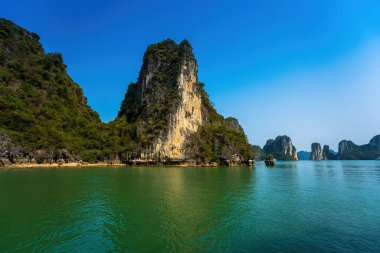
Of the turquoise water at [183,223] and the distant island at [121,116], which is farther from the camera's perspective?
the distant island at [121,116]

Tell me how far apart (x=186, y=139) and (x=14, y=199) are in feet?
222

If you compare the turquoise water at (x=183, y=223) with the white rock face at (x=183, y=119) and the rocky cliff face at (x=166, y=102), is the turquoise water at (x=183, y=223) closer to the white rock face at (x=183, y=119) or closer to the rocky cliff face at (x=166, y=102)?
the white rock face at (x=183, y=119)

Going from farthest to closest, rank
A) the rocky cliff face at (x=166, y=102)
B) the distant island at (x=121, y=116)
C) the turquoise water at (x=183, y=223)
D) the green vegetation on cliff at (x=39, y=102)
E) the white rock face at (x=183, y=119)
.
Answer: the rocky cliff face at (x=166, y=102) → the white rock face at (x=183, y=119) → the distant island at (x=121, y=116) → the green vegetation on cliff at (x=39, y=102) → the turquoise water at (x=183, y=223)

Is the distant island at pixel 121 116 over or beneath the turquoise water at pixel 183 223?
over

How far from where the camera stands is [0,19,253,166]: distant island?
7200 cm

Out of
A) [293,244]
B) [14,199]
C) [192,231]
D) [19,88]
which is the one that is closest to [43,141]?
[19,88]

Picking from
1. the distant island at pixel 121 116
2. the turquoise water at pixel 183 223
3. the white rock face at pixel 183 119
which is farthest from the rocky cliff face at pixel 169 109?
the turquoise water at pixel 183 223

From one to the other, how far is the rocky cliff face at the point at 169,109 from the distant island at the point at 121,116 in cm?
33

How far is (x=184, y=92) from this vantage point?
3563 inches

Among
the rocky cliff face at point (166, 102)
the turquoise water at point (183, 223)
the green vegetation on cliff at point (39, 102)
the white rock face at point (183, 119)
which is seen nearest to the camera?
the turquoise water at point (183, 223)

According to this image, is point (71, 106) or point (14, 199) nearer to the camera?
point (14, 199)

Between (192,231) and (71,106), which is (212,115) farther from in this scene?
(192,231)

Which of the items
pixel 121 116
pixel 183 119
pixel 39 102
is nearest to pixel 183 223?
pixel 183 119

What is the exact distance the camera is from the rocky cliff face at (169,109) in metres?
82.9
